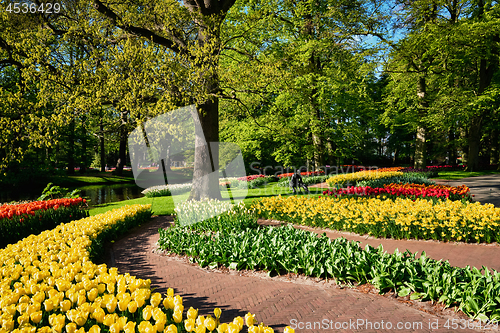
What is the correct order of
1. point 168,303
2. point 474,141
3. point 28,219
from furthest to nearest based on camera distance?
1. point 474,141
2. point 28,219
3. point 168,303

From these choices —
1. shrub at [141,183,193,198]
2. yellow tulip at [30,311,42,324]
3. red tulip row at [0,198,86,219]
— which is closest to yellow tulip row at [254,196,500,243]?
yellow tulip at [30,311,42,324]

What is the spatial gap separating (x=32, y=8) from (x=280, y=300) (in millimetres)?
10254

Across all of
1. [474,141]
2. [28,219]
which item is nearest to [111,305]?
[28,219]

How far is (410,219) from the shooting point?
575 cm

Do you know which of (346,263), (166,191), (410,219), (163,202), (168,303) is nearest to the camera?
(168,303)

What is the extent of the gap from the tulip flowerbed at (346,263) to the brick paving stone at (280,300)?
0.76 feet

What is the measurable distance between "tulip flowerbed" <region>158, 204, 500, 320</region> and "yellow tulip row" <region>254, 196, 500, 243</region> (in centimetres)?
165

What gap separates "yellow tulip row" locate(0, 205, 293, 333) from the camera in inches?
78.4

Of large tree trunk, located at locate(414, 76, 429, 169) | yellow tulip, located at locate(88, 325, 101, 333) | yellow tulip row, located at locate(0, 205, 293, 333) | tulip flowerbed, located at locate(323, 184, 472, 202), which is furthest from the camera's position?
large tree trunk, located at locate(414, 76, 429, 169)

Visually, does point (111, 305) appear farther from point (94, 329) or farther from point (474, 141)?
point (474, 141)

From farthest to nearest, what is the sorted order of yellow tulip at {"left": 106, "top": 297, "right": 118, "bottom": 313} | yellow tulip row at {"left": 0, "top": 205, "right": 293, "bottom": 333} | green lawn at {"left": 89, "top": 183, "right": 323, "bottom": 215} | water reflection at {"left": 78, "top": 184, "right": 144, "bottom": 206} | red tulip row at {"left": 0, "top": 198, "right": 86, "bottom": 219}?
1. water reflection at {"left": 78, "top": 184, "right": 144, "bottom": 206}
2. green lawn at {"left": 89, "top": 183, "right": 323, "bottom": 215}
3. red tulip row at {"left": 0, "top": 198, "right": 86, "bottom": 219}
4. yellow tulip at {"left": 106, "top": 297, "right": 118, "bottom": 313}
5. yellow tulip row at {"left": 0, "top": 205, "right": 293, "bottom": 333}

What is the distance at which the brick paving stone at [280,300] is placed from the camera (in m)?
3.01

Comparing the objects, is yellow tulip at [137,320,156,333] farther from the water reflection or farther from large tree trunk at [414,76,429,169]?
large tree trunk at [414,76,429,169]

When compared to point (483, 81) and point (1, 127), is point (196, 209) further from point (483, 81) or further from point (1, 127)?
point (483, 81)
